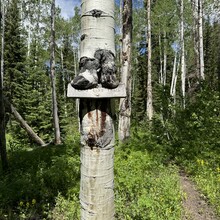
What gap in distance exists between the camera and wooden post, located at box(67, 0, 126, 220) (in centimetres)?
122

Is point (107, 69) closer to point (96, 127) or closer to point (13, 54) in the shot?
point (96, 127)

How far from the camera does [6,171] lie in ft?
15.1

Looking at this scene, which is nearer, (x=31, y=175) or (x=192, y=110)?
(x=31, y=175)

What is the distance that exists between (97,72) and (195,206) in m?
3.24

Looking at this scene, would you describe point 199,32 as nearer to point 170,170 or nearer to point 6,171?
point 170,170

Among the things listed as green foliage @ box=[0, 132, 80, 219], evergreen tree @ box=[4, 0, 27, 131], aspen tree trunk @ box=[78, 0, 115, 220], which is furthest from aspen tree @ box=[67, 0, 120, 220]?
evergreen tree @ box=[4, 0, 27, 131]

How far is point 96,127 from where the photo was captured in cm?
126

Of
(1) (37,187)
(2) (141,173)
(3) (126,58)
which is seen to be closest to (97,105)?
(1) (37,187)

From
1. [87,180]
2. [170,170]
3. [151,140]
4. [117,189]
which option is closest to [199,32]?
[151,140]

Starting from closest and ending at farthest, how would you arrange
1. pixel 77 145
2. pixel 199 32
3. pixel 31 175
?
pixel 31 175, pixel 77 145, pixel 199 32

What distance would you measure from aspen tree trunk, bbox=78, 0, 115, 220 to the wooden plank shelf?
44 mm

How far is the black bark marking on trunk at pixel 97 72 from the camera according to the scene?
1193 mm

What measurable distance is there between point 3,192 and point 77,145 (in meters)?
2.75

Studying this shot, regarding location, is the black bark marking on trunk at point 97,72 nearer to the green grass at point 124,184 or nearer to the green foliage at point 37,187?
the green grass at point 124,184
